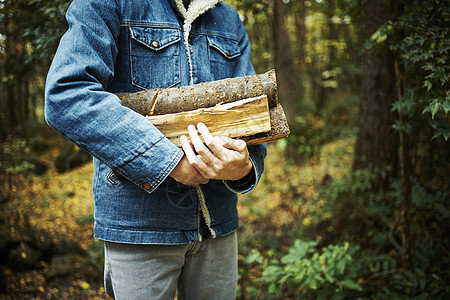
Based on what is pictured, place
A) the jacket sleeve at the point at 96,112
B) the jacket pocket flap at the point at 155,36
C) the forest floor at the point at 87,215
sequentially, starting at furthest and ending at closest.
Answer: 1. the forest floor at the point at 87,215
2. the jacket pocket flap at the point at 155,36
3. the jacket sleeve at the point at 96,112

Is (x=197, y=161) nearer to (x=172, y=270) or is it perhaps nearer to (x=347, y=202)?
(x=172, y=270)

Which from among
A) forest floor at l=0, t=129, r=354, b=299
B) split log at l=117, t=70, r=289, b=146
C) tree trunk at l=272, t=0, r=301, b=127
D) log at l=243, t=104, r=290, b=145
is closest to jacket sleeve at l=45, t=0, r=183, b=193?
split log at l=117, t=70, r=289, b=146

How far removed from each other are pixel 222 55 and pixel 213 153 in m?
0.67

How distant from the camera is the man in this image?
1125mm

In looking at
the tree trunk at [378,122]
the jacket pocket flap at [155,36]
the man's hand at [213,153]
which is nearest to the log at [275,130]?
the man's hand at [213,153]

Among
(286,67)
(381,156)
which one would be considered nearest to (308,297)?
(381,156)

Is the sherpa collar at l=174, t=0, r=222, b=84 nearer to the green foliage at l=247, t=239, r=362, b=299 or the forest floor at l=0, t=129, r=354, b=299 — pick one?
the green foliage at l=247, t=239, r=362, b=299

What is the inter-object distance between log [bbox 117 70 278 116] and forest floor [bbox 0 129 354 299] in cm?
316

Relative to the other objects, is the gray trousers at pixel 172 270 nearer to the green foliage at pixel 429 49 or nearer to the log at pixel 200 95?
the log at pixel 200 95

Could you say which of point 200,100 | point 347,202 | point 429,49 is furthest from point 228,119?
point 347,202

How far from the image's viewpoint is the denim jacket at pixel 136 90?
111cm

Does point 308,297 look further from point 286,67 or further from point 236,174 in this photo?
point 286,67

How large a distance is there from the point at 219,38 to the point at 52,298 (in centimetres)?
365

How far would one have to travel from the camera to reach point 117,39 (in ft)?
4.33
